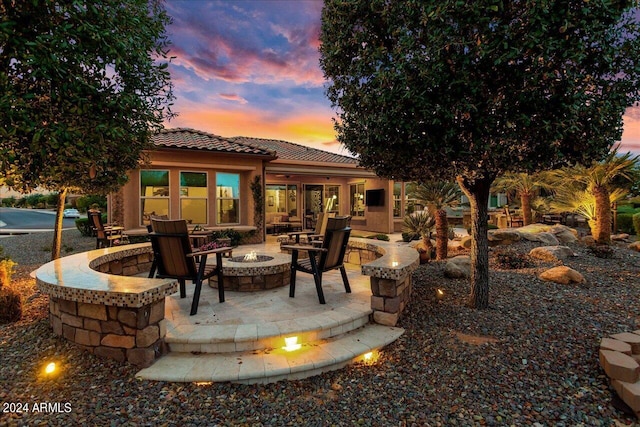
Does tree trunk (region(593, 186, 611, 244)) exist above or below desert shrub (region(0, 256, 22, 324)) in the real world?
above

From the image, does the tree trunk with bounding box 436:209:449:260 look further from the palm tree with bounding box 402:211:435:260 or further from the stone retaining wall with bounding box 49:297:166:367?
the stone retaining wall with bounding box 49:297:166:367

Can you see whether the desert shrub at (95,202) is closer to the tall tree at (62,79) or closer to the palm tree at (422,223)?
the tall tree at (62,79)

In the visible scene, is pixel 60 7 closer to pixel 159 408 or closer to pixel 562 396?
pixel 159 408

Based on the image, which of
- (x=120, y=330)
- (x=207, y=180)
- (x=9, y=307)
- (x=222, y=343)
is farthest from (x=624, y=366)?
(x=207, y=180)

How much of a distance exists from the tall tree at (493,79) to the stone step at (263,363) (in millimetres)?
2322

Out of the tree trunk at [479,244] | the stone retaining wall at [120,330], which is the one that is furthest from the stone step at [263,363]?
the tree trunk at [479,244]

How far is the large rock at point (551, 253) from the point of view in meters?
6.21

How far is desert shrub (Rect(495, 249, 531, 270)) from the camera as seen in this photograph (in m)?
5.95

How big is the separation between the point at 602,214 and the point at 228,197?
9918 millimetres

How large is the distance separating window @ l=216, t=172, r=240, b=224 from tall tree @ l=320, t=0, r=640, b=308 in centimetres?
690

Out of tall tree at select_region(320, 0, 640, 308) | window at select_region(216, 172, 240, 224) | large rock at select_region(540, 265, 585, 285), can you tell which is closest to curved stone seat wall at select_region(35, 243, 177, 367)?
tall tree at select_region(320, 0, 640, 308)

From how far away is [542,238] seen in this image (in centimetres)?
766

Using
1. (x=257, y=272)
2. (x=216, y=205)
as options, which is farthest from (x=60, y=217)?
(x=257, y=272)

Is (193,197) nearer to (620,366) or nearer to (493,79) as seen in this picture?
(493,79)
